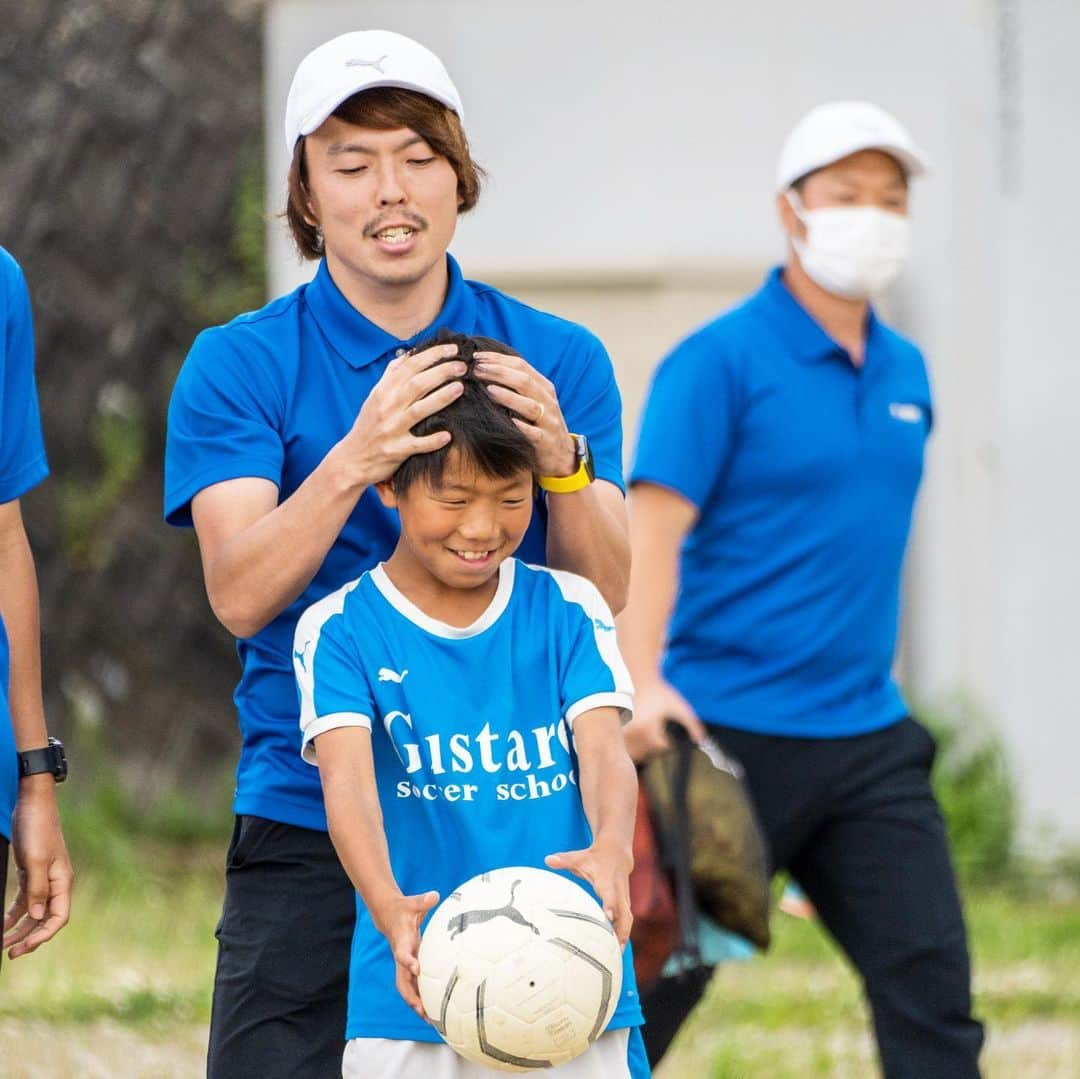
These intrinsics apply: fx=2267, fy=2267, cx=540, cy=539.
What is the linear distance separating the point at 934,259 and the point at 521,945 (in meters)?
5.60

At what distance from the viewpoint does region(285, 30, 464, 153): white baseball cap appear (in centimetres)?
301

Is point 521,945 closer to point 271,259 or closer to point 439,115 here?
point 439,115

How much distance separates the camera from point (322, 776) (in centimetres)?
284

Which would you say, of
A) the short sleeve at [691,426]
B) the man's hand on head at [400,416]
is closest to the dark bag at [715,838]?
the short sleeve at [691,426]

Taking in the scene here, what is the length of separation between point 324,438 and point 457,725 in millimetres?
Result: 477

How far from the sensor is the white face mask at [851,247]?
461cm

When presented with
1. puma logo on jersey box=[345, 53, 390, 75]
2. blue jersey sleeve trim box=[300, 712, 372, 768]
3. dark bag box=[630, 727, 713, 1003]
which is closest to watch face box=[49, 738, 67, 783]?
blue jersey sleeve trim box=[300, 712, 372, 768]

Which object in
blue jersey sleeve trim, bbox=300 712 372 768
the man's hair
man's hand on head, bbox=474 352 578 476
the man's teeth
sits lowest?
blue jersey sleeve trim, bbox=300 712 372 768

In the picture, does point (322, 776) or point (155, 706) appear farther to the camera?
point (155, 706)

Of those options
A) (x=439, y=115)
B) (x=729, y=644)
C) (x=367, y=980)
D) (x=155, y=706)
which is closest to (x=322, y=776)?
(x=367, y=980)

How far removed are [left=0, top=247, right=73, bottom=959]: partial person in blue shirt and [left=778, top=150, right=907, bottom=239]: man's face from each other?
6.58 feet

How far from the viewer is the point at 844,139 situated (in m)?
4.56

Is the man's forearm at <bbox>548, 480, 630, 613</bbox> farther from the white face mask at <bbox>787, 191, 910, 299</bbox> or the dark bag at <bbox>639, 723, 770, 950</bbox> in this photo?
the white face mask at <bbox>787, 191, 910, 299</bbox>

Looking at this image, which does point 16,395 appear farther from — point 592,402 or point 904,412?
point 904,412
